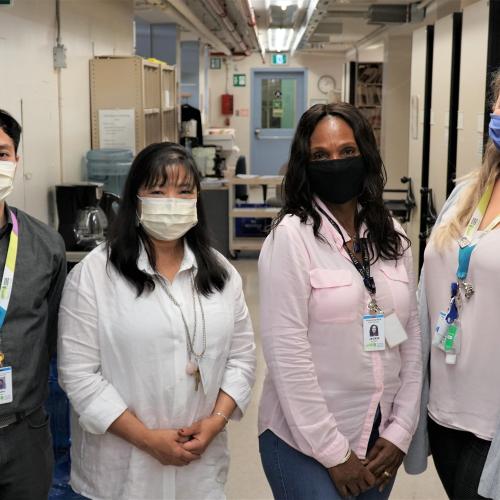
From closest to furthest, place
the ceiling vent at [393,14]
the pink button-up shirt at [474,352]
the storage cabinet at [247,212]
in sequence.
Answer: the pink button-up shirt at [474,352], the ceiling vent at [393,14], the storage cabinet at [247,212]

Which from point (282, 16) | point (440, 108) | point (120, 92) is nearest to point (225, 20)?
point (282, 16)

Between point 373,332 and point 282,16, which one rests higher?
point 282,16

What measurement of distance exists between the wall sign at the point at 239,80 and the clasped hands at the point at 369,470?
15.6 metres

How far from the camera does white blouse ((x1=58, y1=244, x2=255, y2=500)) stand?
1887 millimetres

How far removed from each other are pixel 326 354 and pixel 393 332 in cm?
18

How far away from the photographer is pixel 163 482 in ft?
6.47

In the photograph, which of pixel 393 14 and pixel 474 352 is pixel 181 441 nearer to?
pixel 474 352

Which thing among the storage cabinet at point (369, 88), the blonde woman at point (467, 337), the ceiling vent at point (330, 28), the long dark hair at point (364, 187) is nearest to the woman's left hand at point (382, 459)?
the blonde woman at point (467, 337)

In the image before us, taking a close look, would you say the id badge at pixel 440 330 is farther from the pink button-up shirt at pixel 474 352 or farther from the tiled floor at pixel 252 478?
the tiled floor at pixel 252 478

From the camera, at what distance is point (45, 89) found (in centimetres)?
455

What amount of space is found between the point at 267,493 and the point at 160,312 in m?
1.75

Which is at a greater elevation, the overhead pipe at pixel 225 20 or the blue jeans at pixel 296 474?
the overhead pipe at pixel 225 20

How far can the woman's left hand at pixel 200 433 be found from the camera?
1922mm

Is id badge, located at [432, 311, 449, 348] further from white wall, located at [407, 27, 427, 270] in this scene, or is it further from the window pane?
the window pane
